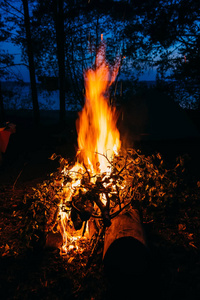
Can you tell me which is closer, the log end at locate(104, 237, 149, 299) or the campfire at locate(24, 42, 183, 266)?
the log end at locate(104, 237, 149, 299)

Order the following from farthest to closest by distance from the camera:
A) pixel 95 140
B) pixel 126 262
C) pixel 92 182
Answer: pixel 95 140 → pixel 92 182 → pixel 126 262

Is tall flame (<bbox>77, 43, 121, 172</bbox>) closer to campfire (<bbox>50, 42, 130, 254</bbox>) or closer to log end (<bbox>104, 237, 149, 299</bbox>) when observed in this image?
campfire (<bbox>50, 42, 130, 254</bbox>)

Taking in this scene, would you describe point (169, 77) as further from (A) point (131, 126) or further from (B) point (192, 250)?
(B) point (192, 250)

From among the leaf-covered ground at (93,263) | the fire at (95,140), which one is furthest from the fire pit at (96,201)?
the leaf-covered ground at (93,263)

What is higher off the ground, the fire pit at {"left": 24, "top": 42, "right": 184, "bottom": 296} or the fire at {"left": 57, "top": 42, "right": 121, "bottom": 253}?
the fire at {"left": 57, "top": 42, "right": 121, "bottom": 253}

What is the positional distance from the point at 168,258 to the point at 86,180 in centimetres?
153

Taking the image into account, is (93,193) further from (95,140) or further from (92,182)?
(95,140)

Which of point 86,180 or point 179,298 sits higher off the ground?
point 86,180

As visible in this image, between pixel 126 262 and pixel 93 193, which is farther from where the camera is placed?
pixel 93 193

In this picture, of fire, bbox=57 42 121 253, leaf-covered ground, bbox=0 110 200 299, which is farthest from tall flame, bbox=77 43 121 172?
leaf-covered ground, bbox=0 110 200 299

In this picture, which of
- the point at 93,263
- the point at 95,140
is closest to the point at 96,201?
the point at 93,263

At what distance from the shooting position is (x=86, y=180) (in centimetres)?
318

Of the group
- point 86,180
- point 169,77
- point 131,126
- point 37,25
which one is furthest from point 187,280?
point 37,25

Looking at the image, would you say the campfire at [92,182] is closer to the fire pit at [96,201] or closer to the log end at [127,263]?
the fire pit at [96,201]
